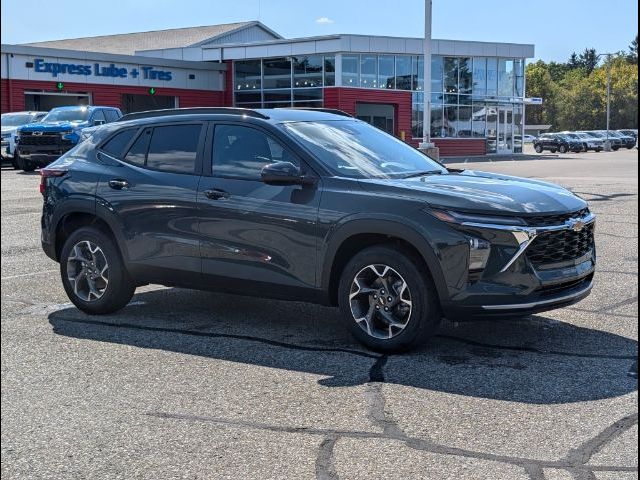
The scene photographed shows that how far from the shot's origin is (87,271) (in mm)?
6984

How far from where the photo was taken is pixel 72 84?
43.1 m

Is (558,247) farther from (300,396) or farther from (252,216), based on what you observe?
(252,216)

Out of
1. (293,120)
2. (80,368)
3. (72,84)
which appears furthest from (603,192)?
(72,84)

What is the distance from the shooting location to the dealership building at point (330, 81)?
44.2 m

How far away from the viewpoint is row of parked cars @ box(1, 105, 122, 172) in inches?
933

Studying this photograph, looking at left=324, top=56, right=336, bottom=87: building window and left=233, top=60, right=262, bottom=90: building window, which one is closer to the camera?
left=324, top=56, right=336, bottom=87: building window

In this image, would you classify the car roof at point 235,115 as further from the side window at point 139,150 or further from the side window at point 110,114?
the side window at point 110,114

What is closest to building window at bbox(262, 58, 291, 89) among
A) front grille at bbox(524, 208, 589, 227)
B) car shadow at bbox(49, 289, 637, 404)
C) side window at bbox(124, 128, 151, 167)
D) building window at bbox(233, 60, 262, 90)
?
building window at bbox(233, 60, 262, 90)

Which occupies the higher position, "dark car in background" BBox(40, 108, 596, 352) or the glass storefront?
the glass storefront

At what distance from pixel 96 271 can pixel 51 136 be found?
18.1 metres

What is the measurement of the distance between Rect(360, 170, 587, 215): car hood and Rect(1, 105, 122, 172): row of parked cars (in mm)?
17973

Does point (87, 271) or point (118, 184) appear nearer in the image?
point (118, 184)

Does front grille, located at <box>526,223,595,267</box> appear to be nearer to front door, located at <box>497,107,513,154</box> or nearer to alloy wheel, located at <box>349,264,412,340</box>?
alloy wheel, located at <box>349,264,412,340</box>

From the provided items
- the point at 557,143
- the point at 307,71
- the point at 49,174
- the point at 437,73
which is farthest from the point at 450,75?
the point at 49,174
